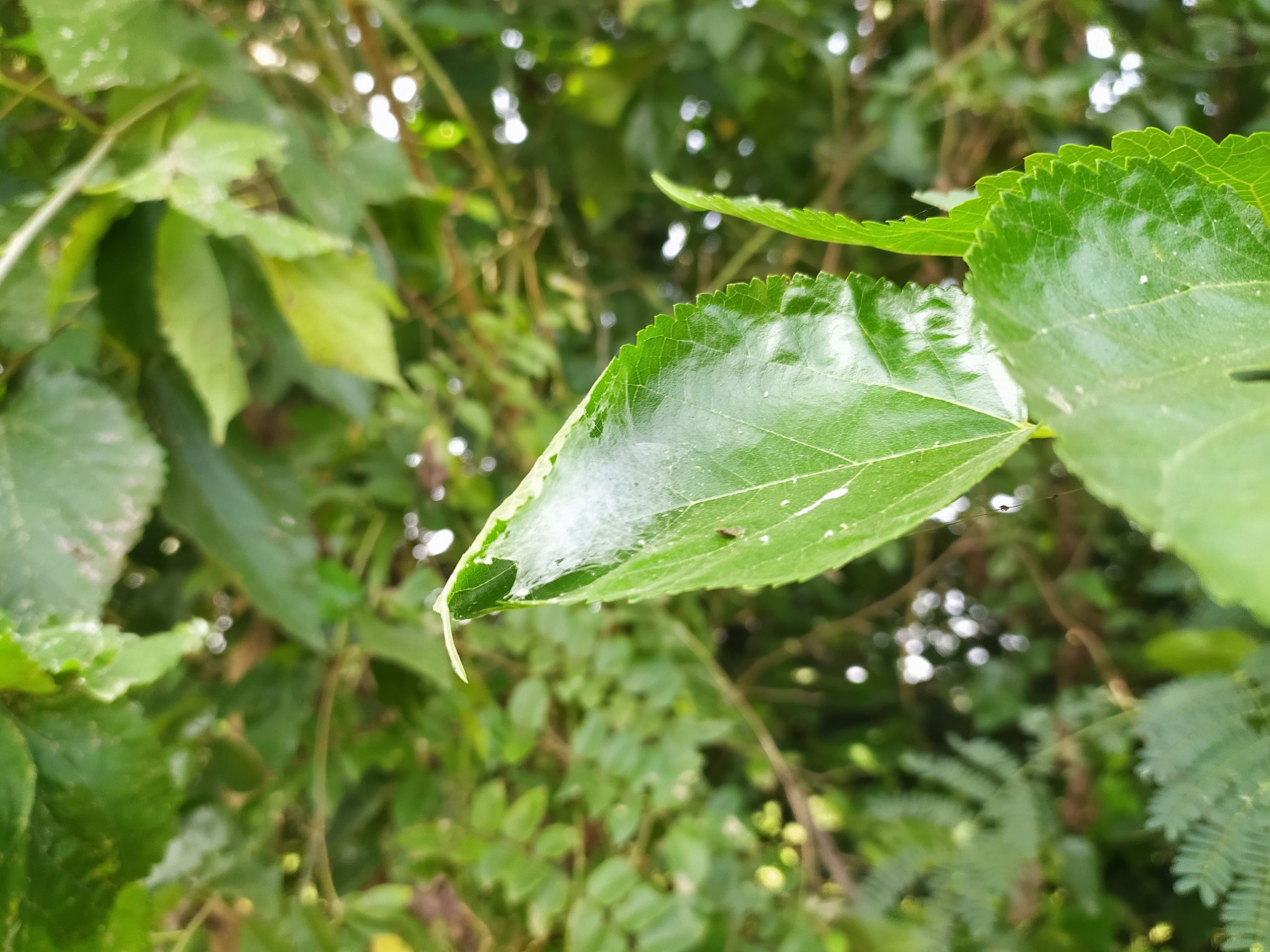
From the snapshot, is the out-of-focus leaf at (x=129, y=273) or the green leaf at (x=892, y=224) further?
the out-of-focus leaf at (x=129, y=273)

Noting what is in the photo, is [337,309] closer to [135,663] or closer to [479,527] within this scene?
[135,663]

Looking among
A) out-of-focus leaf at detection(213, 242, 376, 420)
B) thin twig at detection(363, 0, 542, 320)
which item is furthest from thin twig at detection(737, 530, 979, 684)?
out-of-focus leaf at detection(213, 242, 376, 420)

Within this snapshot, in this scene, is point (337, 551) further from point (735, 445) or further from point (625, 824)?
point (735, 445)

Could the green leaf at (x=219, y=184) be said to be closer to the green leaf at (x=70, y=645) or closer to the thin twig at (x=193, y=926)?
the green leaf at (x=70, y=645)

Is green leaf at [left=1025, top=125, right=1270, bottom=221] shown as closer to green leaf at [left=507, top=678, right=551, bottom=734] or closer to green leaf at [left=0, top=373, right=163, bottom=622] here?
green leaf at [left=0, top=373, right=163, bottom=622]

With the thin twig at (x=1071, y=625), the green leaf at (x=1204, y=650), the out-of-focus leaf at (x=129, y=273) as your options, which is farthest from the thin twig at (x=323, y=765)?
the thin twig at (x=1071, y=625)

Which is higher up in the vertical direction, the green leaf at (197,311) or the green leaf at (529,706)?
the green leaf at (197,311)

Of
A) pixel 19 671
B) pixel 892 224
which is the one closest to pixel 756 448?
pixel 892 224
